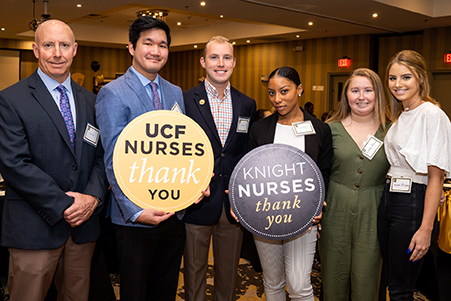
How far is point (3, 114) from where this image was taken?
1.74 m

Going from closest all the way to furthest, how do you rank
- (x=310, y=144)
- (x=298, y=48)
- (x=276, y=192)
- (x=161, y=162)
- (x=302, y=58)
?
(x=161, y=162) < (x=276, y=192) < (x=310, y=144) < (x=298, y=48) < (x=302, y=58)

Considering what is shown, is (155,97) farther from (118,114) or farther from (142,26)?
(142,26)

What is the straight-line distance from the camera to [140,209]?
5.98 ft

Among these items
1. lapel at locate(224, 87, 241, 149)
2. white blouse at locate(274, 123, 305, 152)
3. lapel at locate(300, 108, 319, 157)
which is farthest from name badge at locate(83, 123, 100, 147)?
lapel at locate(300, 108, 319, 157)

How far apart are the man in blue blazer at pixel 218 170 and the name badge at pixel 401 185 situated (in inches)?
33.7

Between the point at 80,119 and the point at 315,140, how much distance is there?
1.25 metres

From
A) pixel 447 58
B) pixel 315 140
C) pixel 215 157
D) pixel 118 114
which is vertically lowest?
pixel 215 157

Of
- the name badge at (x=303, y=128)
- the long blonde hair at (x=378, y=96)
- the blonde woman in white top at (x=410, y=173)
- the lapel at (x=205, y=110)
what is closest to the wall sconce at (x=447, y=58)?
the long blonde hair at (x=378, y=96)

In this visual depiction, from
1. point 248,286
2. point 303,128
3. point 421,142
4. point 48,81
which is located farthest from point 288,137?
point 248,286

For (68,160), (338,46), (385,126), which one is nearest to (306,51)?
(338,46)

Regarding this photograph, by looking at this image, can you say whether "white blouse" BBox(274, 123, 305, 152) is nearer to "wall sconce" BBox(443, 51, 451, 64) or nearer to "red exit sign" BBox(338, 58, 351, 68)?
"wall sconce" BBox(443, 51, 451, 64)

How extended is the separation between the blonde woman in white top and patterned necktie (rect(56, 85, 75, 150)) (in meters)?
1.64

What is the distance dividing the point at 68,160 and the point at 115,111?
1.08 feet

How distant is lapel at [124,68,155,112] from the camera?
6.29 ft
